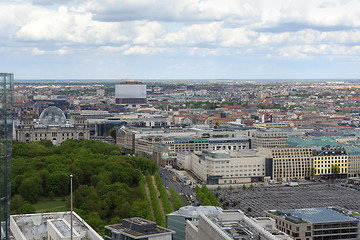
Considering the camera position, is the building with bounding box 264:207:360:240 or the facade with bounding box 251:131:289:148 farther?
the facade with bounding box 251:131:289:148

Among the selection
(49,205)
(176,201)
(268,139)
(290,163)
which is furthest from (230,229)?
(268,139)

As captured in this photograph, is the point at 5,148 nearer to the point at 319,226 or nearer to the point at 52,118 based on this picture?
the point at 319,226

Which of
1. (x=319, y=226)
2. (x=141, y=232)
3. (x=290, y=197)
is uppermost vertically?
(x=141, y=232)

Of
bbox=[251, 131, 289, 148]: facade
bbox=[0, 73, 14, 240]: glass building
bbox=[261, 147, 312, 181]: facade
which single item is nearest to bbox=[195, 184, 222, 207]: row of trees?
bbox=[261, 147, 312, 181]: facade

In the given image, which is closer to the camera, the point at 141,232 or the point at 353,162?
the point at 141,232

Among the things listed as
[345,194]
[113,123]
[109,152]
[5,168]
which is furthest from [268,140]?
[5,168]

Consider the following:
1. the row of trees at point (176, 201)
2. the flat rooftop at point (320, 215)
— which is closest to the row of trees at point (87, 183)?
the row of trees at point (176, 201)

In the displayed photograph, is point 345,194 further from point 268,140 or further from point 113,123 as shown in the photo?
point 113,123

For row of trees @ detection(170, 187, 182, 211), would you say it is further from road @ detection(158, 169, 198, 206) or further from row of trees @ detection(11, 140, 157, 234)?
row of trees @ detection(11, 140, 157, 234)
